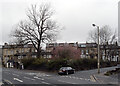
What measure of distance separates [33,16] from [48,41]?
716 centimetres

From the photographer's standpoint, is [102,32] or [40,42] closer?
[40,42]

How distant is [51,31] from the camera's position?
47.8m

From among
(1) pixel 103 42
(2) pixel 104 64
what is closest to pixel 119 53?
(1) pixel 103 42

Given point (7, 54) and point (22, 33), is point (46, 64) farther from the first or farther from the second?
point (7, 54)

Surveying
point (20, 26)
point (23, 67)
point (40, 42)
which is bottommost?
point (23, 67)

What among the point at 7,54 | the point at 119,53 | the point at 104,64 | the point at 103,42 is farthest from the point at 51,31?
the point at 7,54

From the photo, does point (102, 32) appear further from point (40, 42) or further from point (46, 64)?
point (46, 64)

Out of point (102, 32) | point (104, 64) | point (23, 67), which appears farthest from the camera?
point (102, 32)

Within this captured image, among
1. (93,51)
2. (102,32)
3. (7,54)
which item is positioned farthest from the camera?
(7,54)

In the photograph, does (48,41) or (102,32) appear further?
(102,32)

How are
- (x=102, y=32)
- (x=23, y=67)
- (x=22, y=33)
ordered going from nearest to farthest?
(x=22, y=33) → (x=23, y=67) → (x=102, y=32)

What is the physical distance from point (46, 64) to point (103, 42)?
27.5 metres

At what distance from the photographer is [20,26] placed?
4728 cm

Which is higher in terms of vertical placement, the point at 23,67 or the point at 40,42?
the point at 40,42
